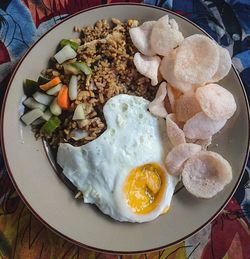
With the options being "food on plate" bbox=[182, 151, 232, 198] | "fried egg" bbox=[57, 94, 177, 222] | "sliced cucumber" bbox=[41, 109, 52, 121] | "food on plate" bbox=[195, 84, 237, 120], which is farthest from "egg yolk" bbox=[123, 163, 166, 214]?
"sliced cucumber" bbox=[41, 109, 52, 121]

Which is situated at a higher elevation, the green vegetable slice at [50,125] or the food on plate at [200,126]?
the green vegetable slice at [50,125]

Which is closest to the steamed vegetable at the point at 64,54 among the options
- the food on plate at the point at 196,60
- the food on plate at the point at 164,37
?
the food on plate at the point at 164,37

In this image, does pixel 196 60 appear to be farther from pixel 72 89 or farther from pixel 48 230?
pixel 48 230

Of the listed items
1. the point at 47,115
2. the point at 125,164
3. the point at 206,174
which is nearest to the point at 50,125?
the point at 47,115

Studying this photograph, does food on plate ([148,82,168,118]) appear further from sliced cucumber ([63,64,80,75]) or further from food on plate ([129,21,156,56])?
sliced cucumber ([63,64,80,75])

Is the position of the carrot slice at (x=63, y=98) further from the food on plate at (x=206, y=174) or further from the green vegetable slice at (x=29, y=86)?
the food on plate at (x=206, y=174)

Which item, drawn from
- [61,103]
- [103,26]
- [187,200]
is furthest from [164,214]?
[103,26]
